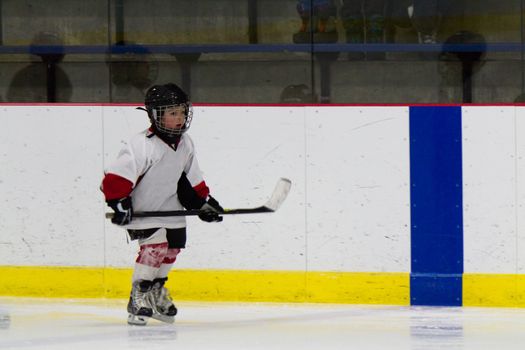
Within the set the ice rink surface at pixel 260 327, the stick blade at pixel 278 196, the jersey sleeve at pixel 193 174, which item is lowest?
the ice rink surface at pixel 260 327

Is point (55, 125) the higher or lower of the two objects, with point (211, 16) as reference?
lower

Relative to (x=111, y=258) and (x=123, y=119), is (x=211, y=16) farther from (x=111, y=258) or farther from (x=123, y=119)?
(x=111, y=258)

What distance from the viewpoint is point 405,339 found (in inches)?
225

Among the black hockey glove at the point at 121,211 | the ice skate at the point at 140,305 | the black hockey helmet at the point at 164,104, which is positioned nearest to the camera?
the black hockey glove at the point at 121,211

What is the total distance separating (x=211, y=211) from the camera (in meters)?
5.98

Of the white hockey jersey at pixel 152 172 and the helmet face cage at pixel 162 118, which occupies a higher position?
the helmet face cage at pixel 162 118

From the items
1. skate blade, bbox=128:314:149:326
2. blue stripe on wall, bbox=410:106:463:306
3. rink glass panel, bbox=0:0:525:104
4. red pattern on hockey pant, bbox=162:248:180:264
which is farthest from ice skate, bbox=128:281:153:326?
blue stripe on wall, bbox=410:106:463:306

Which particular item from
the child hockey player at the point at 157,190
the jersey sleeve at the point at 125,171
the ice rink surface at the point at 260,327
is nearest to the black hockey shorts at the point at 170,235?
the child hockey player at the point at 157,190

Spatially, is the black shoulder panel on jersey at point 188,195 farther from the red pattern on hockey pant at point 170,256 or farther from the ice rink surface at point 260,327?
the ice rink surface at point 260,327

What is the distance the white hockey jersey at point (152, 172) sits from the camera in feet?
19.3

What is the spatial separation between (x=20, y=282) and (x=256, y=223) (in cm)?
119

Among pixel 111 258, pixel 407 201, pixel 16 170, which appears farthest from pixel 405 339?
pixel 16 170

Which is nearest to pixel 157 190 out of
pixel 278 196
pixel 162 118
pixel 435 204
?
pixel 162 118

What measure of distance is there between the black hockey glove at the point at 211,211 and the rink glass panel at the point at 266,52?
97cm
